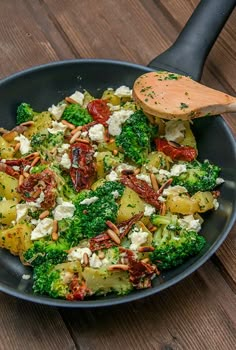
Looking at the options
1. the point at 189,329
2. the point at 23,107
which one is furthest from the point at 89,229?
the point at 23,107

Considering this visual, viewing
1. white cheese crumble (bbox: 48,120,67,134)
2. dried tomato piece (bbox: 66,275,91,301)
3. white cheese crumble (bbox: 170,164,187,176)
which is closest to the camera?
dried tomato piece (bbox: 66,275,91,301)

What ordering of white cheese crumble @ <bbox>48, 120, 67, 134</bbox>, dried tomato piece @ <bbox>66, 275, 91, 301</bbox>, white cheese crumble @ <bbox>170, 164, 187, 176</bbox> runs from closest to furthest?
1. dried tomato piece @ <bbox>66, 275, 91, 301</bbox>
2. white cheese crumble @ <bbox>170, 164, 187, 176</bbox>
3. white cheese crumble @ <bbox>48, 120, 67, 134</bbox>

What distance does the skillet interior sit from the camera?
173 cm

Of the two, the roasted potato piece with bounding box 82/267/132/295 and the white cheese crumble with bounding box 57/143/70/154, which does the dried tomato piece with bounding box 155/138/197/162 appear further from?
the roasted potato piece with bounding box 82/267/132/295

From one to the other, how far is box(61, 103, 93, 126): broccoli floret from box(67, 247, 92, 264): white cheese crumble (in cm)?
45

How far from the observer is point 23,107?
7.02ft

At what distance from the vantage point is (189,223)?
1.87 metres

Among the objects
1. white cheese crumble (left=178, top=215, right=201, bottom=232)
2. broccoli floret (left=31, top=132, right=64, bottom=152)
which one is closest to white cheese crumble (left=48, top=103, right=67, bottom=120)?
broccoli floret (left=31, top=132, right=64, bottom=152)

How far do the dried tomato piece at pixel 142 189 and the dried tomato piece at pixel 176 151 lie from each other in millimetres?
143

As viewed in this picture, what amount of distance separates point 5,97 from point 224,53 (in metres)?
0.79

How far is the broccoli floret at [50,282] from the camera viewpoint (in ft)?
5.73

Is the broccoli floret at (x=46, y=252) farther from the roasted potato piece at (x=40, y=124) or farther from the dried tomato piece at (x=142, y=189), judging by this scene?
the roasted potato piece at (x=40, y=124)

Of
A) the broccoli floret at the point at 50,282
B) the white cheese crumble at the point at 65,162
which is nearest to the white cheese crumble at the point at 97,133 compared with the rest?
the white cheese crumble at the point at 65,162

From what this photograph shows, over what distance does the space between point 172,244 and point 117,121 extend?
17.0 inches
